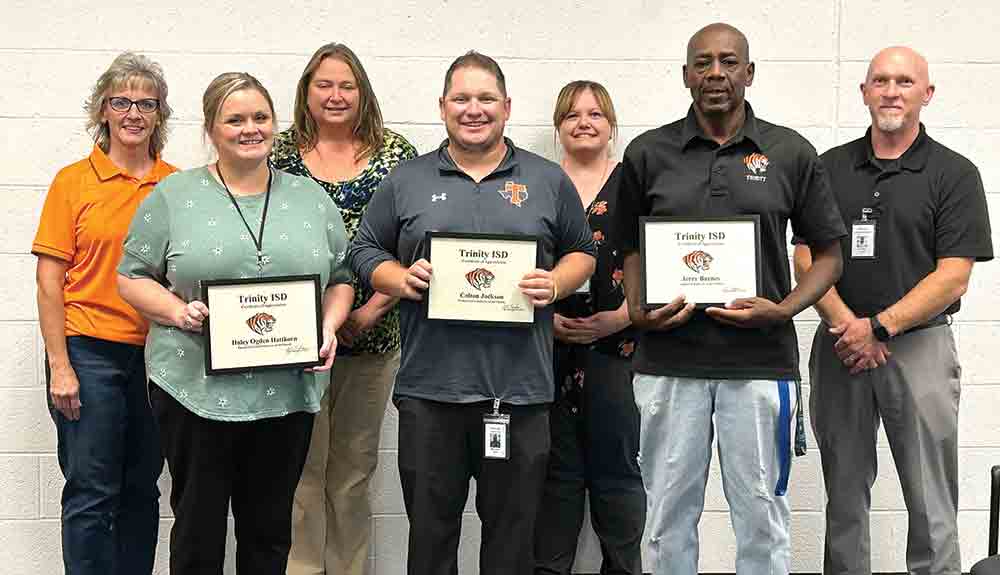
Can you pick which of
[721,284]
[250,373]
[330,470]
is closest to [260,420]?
[250,373]

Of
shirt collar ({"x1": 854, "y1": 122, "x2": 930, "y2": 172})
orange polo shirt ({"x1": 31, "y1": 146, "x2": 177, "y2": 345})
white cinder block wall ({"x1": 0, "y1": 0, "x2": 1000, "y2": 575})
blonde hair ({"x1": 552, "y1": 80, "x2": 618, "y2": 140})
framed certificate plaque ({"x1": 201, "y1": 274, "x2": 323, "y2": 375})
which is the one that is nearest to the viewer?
framed certificate plaque ({"x1": 201, "y1": 274, "x2": 323, "y2": 375})

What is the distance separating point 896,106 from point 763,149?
77 centimetres

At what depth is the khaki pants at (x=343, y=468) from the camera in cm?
365

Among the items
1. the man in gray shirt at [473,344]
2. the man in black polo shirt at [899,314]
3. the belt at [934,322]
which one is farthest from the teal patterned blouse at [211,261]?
the belt at [934,322]

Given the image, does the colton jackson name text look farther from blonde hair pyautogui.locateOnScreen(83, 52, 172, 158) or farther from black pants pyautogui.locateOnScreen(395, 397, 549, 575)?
blonde hair pyautogui.locateOnScreen(83, 52, 172, 158)

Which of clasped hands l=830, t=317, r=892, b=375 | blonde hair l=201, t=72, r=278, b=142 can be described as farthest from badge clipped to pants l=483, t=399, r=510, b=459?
clasped hands l=830, t=317, r=892, b=375

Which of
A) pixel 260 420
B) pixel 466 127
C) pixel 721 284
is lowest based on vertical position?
pixel 260 420

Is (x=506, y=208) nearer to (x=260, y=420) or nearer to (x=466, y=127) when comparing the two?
(x=466, y=127)

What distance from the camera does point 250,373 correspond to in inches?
115

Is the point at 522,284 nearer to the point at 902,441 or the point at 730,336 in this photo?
the point at 730,336

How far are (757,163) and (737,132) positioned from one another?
0.35 ft

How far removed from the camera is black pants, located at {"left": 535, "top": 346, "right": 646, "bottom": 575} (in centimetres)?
365

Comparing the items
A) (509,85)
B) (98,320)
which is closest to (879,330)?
(509,85)

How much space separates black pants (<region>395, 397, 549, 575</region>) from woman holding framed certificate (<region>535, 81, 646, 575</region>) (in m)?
0.63
